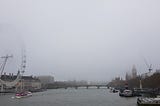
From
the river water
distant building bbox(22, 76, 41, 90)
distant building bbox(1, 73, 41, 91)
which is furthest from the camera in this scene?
distant building bbox(22, 76, 41, 90)

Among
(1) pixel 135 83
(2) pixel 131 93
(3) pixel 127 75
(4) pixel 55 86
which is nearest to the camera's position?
(2) pixel 131 93

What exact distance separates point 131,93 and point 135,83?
1761 inches

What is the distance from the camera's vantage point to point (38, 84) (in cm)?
17025

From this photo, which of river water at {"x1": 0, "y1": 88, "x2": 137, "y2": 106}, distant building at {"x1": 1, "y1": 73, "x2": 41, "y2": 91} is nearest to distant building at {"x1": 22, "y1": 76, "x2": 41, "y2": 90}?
distant building at {"x1": 1, "y1": 73, "x2": 41, "y2": 91}

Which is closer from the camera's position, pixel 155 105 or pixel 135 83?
pixel 155 105

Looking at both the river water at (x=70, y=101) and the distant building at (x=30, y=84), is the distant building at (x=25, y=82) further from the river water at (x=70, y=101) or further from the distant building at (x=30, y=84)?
the river water at (x=70, y=101)

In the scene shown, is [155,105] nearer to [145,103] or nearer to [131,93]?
[145,103]

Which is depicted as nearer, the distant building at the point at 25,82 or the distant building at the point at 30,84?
the distant building at the point at 25,82

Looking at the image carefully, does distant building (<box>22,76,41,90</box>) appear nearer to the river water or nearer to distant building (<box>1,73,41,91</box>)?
distant building (<box>1,73,41,91</box>)

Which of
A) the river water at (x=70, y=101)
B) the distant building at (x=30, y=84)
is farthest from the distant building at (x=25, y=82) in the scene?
the river water at (x=70, y=101)

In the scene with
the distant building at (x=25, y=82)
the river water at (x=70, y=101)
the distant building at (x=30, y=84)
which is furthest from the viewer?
the distant building at (x=30, y=84)

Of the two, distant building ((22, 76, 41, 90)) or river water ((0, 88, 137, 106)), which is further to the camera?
distant building ((22, 76, 41, 90))

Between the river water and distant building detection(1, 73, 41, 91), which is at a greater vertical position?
distant building detection(1, 73, 41, 91)

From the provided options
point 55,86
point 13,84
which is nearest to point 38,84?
point 55,86
